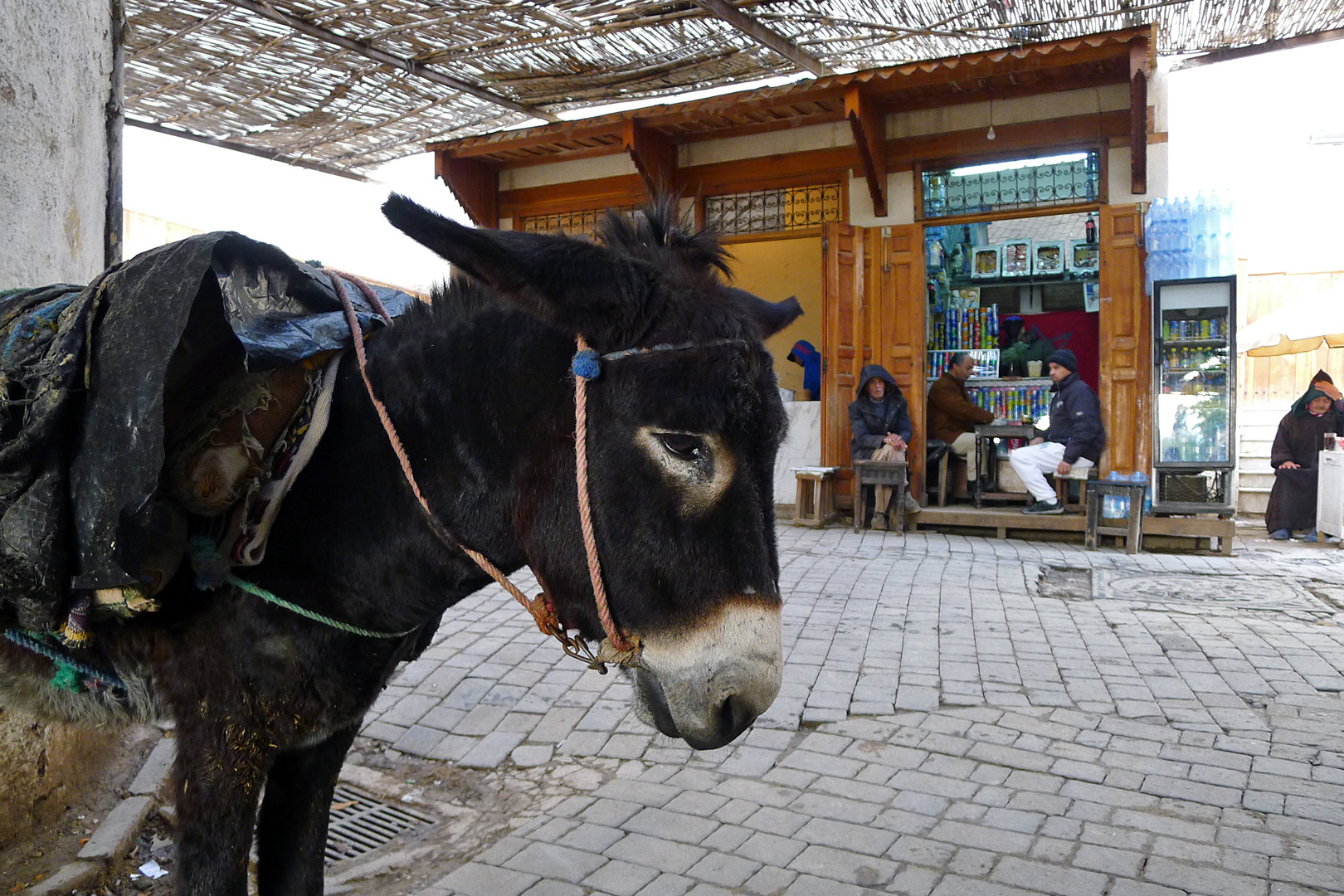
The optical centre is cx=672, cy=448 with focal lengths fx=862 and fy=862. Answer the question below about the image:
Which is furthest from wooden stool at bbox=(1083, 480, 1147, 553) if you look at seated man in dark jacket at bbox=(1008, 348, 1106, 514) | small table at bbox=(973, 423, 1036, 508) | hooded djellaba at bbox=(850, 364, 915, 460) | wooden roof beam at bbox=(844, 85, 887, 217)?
wooden roof beam at bbox=(844, 85, 887, 217)

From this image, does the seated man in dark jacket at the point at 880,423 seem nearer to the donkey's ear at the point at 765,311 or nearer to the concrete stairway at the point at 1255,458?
the concrete stairway at the point at 1255,458

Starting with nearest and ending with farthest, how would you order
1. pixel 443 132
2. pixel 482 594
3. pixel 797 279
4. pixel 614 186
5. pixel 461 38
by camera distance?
1. pixel 482 594
2. pixel 461 38
3. pixel 443 132
4. pixel 614 186
5. pixel 797 279

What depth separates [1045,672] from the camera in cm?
476

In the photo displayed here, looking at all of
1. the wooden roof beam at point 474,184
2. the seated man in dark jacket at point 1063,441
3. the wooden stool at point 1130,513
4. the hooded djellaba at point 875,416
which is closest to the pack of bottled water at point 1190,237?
the seated man in dark jacket at point 1063,441

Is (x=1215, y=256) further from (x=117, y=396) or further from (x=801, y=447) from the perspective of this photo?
(x=117, y=396)

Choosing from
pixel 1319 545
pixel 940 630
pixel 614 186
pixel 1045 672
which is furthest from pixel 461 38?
pixel 1319 545

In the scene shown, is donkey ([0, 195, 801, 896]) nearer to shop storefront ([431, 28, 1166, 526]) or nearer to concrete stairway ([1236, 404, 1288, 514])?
shop storefront ([431, 28, 1166, 526])

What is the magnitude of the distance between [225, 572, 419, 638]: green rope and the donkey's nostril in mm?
749

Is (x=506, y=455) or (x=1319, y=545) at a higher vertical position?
(x=506, y=455)

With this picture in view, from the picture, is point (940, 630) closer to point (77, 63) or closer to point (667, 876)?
point (667, 876)

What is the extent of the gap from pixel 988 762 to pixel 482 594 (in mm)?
3835

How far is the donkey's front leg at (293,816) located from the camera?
2.00 meters

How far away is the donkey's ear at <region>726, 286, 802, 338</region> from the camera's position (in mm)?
1683

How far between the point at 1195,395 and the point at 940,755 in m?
6.83
